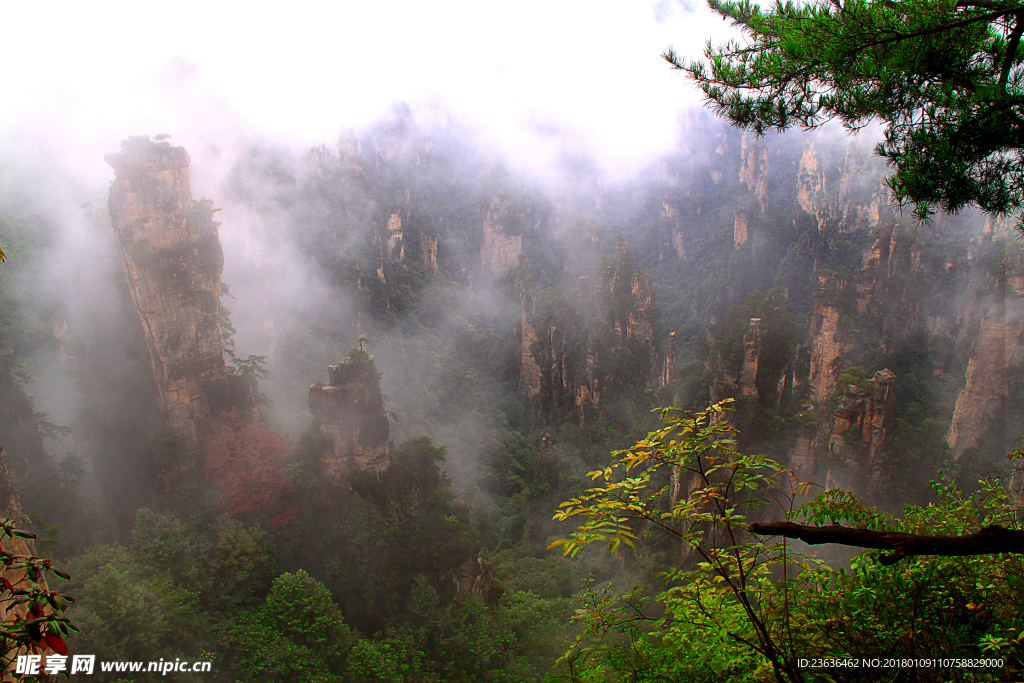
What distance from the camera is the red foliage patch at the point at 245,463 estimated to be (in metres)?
13.1

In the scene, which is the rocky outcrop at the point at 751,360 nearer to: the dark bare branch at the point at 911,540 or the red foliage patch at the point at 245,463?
the red foliage patch at the point at 245,463

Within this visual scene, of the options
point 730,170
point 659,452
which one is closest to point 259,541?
point 659,452

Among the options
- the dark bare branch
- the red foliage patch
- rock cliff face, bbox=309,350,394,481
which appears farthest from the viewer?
rock cliff face, bbox=309,350,394,481

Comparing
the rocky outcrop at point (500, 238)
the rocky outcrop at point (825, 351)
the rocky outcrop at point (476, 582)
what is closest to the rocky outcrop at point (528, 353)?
the rocky outcrop at point (825, 351)

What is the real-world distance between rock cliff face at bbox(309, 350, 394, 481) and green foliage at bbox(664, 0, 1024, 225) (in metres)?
12.2

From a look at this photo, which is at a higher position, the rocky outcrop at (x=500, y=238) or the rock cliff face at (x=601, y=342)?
the rocky outcrop at (x=500, y=238)

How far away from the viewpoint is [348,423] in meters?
13.6

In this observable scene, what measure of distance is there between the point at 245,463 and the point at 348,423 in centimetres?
365

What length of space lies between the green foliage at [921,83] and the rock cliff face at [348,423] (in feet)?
39.9

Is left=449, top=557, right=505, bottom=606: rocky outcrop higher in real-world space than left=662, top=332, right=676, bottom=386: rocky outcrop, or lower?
lower

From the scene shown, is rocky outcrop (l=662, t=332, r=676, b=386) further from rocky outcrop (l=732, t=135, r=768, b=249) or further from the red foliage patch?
rocky outcrop (l=732, t=135, r=768, b=249)

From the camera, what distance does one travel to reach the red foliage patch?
43.1 ft

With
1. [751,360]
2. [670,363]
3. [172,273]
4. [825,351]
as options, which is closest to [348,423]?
[172,273]

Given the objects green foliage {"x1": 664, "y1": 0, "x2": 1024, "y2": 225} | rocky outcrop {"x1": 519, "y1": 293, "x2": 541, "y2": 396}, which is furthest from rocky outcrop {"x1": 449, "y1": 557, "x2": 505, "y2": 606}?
rocky outcrop {"x1": 519, "y1": 293, "x2": 541, "y2": 396}
